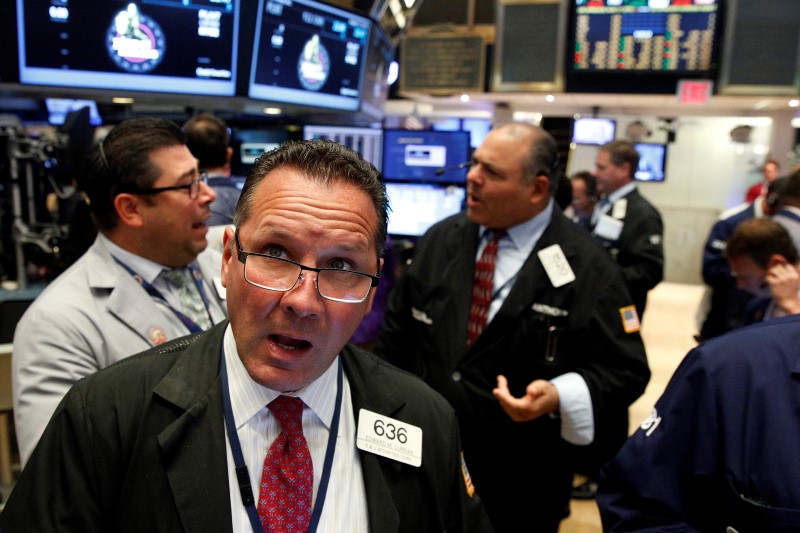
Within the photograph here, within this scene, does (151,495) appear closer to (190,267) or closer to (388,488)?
(388,488)

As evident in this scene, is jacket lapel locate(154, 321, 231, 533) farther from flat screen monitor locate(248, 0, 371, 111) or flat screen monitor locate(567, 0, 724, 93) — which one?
flat screen monitor locate(567, 0, 724, 93)

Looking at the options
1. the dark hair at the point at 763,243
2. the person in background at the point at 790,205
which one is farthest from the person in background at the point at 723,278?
the dark hair at the point at 763,243

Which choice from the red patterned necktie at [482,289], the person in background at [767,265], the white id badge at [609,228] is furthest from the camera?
the white id badge at [609,228]

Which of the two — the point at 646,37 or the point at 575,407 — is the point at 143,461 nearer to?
the point at 575,407

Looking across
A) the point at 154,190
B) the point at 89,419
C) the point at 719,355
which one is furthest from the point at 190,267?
the point at 719,355

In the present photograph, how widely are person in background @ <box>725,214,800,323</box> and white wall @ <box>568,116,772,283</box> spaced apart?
353 inches

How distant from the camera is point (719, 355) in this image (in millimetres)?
1214

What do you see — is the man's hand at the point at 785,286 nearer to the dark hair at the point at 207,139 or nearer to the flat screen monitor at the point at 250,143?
the dark hair at the point at 207,139

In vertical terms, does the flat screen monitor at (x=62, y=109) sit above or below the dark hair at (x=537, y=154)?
above

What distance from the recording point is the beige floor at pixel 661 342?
138 inches

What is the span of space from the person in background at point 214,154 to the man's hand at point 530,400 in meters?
1.48

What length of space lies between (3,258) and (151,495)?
2.38 m

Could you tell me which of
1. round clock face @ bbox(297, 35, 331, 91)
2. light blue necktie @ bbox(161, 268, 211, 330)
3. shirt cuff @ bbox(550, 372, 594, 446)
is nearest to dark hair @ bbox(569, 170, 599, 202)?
round clock face @ bbox(297, 35, 331, 91)

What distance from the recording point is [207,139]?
113 inches
